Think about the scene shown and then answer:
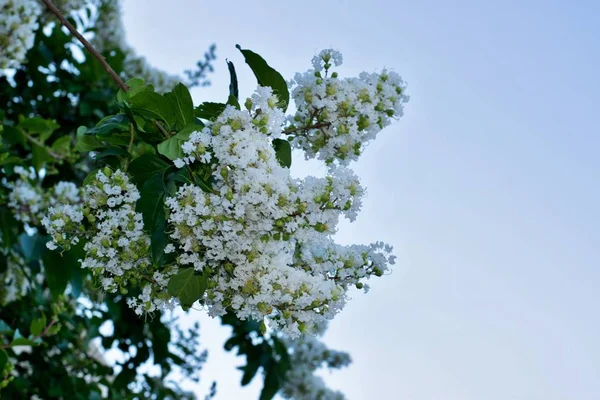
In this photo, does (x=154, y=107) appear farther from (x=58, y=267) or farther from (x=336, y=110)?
(x=58, y=267)

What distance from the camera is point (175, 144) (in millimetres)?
1209

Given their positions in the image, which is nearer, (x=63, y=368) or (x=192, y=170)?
(x=192, y=170)

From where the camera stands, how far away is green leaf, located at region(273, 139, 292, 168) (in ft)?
4.42

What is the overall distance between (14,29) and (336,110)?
1677 millimetres

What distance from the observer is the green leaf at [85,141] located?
55.2 inches

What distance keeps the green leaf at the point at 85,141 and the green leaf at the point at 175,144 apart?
0.25 m

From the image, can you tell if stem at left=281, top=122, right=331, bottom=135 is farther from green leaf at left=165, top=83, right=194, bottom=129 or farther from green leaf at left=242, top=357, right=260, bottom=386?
green leaf at left=242, top=357, right=260, bottom=386

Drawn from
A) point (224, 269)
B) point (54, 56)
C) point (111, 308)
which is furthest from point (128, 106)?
point (54, 56)

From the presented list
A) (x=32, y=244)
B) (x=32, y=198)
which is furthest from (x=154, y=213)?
(x=32, y=198)

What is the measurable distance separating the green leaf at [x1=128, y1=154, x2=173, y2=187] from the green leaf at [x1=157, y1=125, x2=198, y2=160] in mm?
36

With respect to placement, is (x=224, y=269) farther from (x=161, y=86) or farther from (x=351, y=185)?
(x=161, y=86)

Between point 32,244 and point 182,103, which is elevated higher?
point 32,244

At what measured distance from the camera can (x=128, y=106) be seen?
1254mm

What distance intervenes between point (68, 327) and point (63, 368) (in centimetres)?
18
